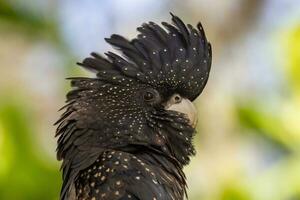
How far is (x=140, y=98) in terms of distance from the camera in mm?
5410

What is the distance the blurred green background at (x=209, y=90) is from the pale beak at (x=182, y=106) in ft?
5.64

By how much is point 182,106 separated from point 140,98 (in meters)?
0.25

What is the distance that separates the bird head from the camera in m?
5.31

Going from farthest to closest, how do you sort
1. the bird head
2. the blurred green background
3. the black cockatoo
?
the blurred green background, the bird head, the black cockatoo

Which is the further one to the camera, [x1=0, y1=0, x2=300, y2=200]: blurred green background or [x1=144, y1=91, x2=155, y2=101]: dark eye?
[x1=0, y1=0, x2=300, y2=200]: blurred green background

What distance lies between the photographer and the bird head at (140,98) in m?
5.31

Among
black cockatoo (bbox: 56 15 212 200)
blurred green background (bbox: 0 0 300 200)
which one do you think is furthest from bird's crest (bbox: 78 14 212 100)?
blurred green background (bbox: 0 0 300 200)

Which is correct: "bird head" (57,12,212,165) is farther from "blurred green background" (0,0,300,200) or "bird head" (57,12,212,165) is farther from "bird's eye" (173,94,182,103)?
"blurred green background" (0,0,300,200)

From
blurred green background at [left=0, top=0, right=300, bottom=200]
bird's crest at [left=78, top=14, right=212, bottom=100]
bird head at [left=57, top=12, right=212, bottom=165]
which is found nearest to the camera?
bird head at [left=57, top=12, right=212, bottom=165]

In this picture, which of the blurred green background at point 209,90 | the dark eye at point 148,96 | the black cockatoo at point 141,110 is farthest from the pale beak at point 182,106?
the blurred green background at point 209,90

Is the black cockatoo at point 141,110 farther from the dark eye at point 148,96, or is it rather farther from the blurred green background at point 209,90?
the blurred green background at point 209,90

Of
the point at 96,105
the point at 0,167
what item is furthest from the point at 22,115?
the point at 96,105

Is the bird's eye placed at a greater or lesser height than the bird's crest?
lesser

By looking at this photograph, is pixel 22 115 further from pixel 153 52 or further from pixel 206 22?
pixel 206 22
